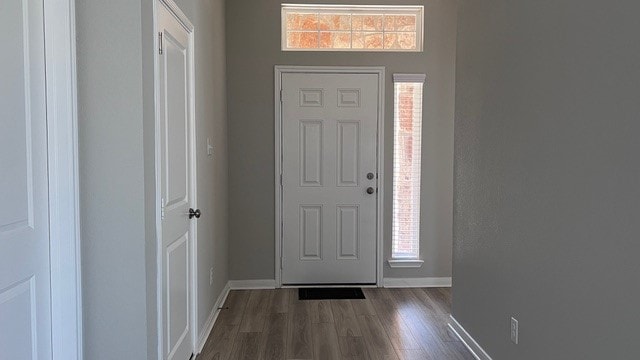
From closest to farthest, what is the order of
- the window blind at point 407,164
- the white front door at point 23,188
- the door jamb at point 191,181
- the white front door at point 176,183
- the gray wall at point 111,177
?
the white front door at point 23,188, the gray wall at point 111,177, the door jamb at point 191,181, the white front door at point 176,183, the window blind at point 407,164

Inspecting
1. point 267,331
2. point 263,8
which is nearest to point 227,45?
point 263,8

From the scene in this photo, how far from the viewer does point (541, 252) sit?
2.06 metres

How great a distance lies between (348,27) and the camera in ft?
14.2

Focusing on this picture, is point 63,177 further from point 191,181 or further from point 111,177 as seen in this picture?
point 191,181

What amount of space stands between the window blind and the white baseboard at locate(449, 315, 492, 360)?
1206 millimetres

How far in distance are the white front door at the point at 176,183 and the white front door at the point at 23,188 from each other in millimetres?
575

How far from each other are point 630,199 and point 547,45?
2.80 ft

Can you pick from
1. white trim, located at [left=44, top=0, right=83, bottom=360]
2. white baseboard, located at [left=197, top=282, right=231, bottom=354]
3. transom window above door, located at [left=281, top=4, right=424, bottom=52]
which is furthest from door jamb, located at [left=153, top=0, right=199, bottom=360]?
transom window above door, located at [left=281, top=4, right=424, bottom=52]

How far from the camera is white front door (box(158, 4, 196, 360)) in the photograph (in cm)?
220

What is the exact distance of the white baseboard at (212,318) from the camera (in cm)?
300

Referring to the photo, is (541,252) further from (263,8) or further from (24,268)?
(263,8)

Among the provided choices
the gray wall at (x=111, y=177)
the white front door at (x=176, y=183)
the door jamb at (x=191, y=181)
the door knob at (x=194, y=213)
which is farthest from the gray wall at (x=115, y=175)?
the door knob at (x=194, y=213)

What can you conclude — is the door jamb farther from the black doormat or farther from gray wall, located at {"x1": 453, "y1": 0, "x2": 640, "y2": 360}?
gray wall, located at {"x1": 453, "y1": 0, "x2": 640, "y2": 360}

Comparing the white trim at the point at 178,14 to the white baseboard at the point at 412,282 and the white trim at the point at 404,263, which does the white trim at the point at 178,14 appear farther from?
the white baseboard at the point at 412,282
